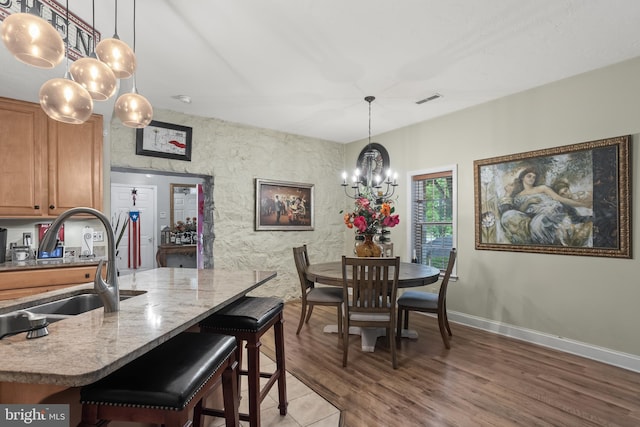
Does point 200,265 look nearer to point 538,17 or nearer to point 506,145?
point 506,145

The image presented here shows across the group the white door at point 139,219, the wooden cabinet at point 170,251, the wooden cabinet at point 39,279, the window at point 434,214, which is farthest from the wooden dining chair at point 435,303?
the white door at point 139,219

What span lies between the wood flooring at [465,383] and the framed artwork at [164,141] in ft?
8.42

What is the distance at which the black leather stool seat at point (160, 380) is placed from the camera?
95 cm

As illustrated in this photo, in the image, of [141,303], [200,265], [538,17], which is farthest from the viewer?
[200,265]

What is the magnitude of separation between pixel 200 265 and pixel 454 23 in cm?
391

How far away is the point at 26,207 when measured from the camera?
297 cm

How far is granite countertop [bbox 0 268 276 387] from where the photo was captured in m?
0.79

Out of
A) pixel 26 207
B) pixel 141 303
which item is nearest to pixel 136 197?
pixel 26 207

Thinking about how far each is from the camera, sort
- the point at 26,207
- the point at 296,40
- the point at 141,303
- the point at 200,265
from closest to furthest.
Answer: the point at 141,303, the point at 296,40, the point at 26,207, the point at 200,265

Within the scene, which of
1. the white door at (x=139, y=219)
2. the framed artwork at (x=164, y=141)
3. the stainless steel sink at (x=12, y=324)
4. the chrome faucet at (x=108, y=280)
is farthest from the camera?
the white door at (x=139, y=219)

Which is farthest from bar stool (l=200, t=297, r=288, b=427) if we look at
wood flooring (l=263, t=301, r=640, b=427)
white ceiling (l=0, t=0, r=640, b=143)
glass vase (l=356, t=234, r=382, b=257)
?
white ceiling (l=0, t=0, r=640, b=143)

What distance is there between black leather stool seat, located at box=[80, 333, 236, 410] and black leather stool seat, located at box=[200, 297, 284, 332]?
43cm

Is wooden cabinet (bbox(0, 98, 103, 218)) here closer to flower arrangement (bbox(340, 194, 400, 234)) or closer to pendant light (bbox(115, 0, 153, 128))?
pendant light (bbox(115, 0, 153, 128))

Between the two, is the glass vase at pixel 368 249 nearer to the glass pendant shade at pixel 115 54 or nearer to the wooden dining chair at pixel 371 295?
the wooden dining chair at pixel 371 295
